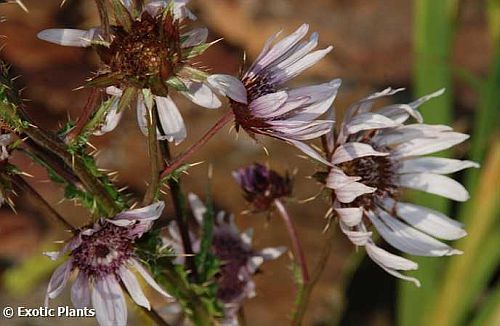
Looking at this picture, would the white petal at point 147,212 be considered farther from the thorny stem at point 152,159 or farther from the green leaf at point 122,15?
the green leaf at point 122,15

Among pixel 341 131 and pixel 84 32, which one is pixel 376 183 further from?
pixel 84 32

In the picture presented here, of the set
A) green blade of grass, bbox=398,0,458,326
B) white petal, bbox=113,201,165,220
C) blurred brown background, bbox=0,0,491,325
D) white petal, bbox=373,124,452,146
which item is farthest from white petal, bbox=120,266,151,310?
blurred brown background, bbox=0,0,491,325

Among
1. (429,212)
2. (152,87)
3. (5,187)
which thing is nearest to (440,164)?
(429,212)

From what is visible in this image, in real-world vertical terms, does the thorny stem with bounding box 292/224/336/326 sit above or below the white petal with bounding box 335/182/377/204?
below

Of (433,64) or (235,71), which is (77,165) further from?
(235,71)

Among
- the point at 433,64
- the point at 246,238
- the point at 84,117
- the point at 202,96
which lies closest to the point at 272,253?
the point at 246,238

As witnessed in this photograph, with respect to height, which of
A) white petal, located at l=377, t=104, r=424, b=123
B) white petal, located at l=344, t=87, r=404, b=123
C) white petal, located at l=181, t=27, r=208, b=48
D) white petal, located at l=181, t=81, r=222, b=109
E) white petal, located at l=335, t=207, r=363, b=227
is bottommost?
white petal, located at l=335, t=207, r=363, b=227

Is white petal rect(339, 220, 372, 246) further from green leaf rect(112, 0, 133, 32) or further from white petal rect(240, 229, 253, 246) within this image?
green leaf rect(112, 0, 133, 32)
